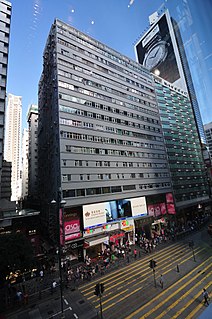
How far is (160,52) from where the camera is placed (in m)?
101

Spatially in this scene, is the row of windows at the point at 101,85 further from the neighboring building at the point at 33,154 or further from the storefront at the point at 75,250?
the neighboring building at the point at 33,154

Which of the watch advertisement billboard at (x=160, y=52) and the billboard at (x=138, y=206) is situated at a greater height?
the watch advertisement billboard at (x=160, y=52)

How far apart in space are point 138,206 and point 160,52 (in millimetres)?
103994

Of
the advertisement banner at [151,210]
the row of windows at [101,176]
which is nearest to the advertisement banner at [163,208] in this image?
the advertisement banner at [151,210]

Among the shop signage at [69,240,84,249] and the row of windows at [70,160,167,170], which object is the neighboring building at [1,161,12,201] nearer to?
the row of windows at [70,160,167,170]

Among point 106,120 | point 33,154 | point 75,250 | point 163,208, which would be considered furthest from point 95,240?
point 33,154

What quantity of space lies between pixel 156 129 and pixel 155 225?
26278mm

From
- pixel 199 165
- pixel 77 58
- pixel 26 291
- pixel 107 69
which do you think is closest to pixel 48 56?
pixel 77 58

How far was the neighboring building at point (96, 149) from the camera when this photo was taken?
91.1 feet

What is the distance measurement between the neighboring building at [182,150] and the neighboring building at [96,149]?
8.73 metres

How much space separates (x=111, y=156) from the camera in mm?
34344

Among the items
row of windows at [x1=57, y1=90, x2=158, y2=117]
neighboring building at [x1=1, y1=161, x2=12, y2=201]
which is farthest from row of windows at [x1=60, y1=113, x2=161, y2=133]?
neighboring building at [x1=1, y1=161, x2=12, y2=201]

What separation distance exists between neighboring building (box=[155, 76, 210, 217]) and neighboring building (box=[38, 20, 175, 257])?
873cm

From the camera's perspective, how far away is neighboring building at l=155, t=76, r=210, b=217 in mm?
51281
